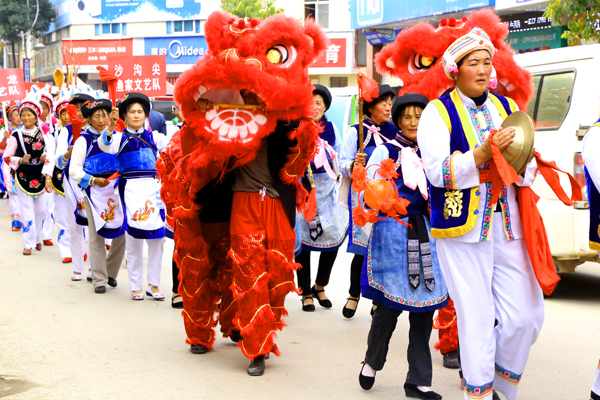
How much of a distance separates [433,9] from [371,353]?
15.0 metres

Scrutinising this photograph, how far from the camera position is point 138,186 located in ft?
25.3

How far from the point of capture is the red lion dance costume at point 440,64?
16.6 feet

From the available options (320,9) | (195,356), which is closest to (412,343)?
(195,356)

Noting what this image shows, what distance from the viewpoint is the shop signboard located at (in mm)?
52156

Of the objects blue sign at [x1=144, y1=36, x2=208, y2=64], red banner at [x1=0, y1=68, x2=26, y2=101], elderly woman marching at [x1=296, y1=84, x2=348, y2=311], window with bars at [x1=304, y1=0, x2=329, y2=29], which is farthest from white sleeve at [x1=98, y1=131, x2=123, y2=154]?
blue sign at [x1=144, y1=36, x2=208, y2=64]

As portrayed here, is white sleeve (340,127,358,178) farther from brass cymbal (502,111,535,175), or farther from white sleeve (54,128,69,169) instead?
white sleeve (54,128,69,169)

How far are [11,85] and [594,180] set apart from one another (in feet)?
41.6

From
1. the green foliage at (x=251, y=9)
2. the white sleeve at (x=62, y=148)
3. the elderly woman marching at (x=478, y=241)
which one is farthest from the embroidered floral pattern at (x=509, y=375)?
the green foliage at (x=251, y=9)

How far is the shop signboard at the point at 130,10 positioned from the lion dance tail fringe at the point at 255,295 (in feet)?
152

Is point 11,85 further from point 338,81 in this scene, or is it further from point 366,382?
point 338,81

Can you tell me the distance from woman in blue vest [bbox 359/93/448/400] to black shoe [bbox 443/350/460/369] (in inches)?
26.4

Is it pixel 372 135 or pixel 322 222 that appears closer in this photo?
pixel 372 135

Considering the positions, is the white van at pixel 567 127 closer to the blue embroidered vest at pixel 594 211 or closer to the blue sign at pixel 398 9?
the blue embroidered vest at pixel 594 211

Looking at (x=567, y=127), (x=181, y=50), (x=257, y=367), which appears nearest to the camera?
(x=257, y=367)
